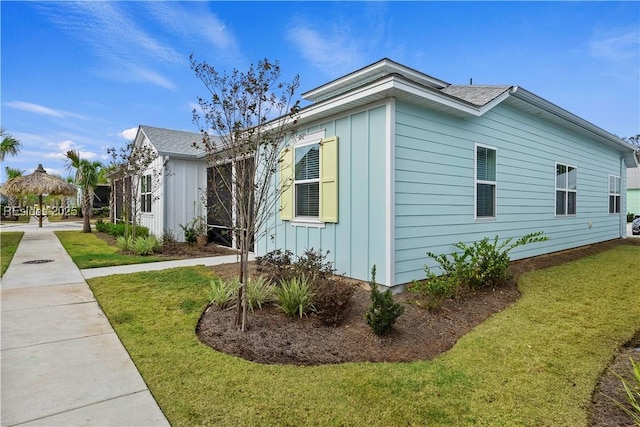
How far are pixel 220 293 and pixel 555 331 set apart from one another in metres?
4.02

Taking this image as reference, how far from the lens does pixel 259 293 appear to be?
174 inches

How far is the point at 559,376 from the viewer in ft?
9.12

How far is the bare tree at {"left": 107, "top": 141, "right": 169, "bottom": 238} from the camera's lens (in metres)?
9.70

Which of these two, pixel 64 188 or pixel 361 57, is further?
pixel 64 188

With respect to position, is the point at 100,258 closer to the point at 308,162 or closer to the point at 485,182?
the point at 308,162

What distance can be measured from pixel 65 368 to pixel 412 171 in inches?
185

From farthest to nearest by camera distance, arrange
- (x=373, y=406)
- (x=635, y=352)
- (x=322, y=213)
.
→ (x=322, y=213) < (x=635, y=352) < (x=373, y=406)

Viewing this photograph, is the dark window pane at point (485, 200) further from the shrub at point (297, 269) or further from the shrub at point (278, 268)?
the shrub at point (278, 268)

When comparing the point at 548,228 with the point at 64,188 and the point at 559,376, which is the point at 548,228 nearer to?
the point at 559,376

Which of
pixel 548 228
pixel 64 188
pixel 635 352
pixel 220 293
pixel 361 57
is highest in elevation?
pixel 361 57

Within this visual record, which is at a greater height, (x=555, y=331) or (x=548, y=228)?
(x=548, y=228)

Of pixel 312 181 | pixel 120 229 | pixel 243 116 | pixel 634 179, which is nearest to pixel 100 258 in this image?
pixel 120 229

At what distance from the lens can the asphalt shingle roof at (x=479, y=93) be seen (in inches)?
242

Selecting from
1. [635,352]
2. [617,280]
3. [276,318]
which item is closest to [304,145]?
[276,318]
